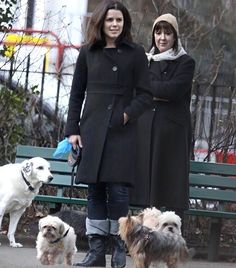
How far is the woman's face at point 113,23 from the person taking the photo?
21.1 feet

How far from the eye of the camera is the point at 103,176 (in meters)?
6.36

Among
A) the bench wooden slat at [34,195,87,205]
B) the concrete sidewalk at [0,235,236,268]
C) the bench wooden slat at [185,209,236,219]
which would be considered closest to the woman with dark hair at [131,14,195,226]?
the concrete sidewalk at [0,235,236,268]

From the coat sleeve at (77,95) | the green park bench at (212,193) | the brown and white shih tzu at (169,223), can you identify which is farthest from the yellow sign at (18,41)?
the brown and white shih tzu at (169,223)

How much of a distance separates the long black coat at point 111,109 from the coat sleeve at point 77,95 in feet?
0.04

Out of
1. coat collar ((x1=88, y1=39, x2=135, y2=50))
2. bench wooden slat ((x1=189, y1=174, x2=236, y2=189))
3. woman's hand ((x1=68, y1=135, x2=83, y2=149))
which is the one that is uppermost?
coat collar ((x1=88, y1=39, x2=135, y2=50))

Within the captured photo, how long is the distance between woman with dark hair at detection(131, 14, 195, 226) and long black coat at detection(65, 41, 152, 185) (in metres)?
0.97

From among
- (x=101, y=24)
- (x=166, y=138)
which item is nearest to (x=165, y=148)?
(x=166, y=138)

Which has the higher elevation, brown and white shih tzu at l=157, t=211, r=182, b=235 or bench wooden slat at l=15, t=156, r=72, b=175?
bench wooden slat at l=15, t=156, r=72, b=175

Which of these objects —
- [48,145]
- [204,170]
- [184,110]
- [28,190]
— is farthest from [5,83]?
[184,110]

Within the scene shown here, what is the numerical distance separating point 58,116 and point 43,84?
0.46 meters

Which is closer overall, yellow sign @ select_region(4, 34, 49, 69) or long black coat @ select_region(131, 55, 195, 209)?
long black coat @ select_region(131, 55, 195, 209)

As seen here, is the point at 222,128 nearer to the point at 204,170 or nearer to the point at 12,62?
the point at 204,170

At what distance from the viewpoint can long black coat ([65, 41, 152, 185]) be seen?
20.9 feet

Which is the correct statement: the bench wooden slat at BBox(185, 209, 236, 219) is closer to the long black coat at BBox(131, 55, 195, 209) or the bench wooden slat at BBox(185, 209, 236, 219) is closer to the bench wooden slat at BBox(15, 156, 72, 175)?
the long black coat at BBox(131, 55, 195, 209)
